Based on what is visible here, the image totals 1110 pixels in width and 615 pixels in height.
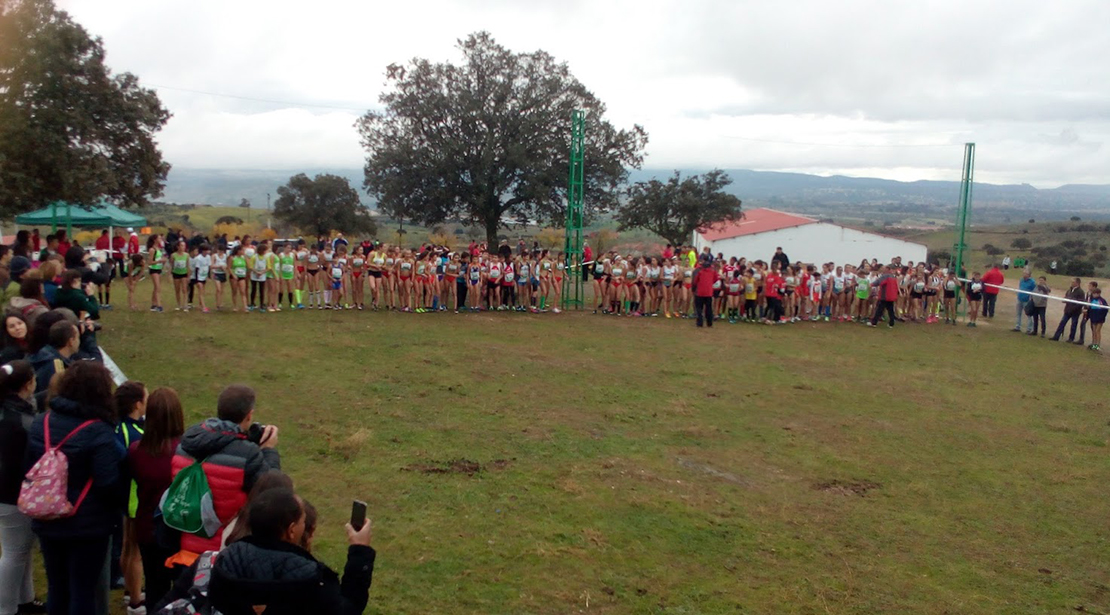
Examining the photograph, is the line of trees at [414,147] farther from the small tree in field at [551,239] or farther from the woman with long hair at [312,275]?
the small tree in field at [551,239]

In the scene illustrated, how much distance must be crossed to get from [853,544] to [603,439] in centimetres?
330

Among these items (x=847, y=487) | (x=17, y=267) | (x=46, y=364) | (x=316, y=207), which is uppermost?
(x=316, y=207)

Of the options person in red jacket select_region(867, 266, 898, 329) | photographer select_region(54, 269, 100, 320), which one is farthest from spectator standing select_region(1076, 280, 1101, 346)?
photographer select_region(54, 269, 100, 320)

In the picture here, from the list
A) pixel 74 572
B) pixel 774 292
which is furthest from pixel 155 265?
pixel 774 292

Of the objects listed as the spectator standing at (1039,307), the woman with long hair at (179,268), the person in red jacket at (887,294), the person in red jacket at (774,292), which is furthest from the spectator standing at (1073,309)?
the woman with long hair at (179,268)

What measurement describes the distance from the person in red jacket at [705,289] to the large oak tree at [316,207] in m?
30.6

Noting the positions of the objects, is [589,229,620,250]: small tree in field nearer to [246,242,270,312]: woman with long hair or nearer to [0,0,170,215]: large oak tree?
[246,242,270,312]: woman with long hair

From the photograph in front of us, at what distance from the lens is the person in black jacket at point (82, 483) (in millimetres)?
4258

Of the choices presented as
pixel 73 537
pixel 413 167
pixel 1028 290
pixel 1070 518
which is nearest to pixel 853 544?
pixel 1070 518

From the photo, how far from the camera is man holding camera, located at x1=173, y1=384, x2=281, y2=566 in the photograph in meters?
3.94

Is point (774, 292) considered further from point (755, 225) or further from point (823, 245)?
point (755, 225)

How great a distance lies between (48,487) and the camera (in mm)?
4195

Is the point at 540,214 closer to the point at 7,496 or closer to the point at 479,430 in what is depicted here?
the point at 479,430

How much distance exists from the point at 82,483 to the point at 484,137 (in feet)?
88.9
